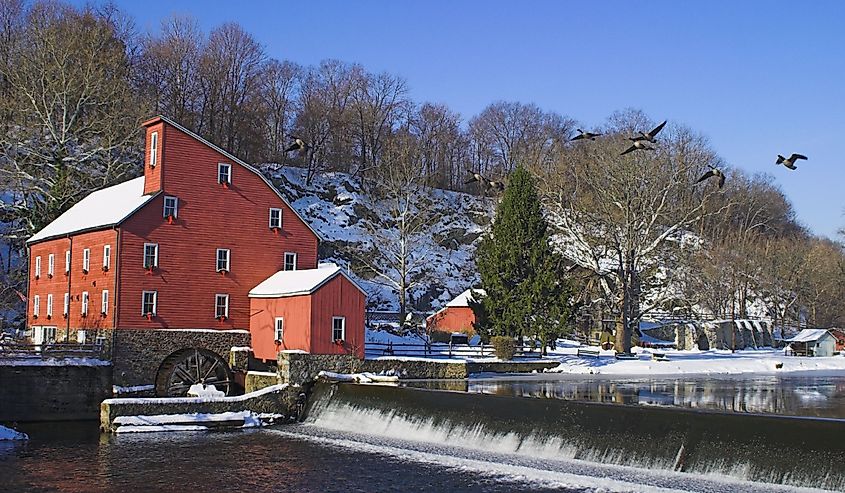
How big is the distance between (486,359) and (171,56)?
4818 cm

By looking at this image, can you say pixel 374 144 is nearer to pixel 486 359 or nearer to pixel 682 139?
pixel 682 139

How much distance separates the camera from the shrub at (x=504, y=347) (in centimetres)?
4397

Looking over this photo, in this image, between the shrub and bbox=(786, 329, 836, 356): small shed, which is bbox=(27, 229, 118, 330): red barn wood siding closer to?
the shrub

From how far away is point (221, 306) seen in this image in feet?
128

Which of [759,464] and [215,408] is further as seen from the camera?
[215,408]

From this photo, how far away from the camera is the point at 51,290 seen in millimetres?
42625

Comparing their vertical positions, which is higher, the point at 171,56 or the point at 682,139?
the point at 171,56

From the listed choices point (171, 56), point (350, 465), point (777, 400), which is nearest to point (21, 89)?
point (171, 56)

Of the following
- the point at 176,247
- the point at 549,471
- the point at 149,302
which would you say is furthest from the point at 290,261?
the point at 549,471

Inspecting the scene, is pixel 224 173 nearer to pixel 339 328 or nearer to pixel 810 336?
pixel 339 328

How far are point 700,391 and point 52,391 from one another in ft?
78.6

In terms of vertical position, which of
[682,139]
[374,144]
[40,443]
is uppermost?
[374,144]

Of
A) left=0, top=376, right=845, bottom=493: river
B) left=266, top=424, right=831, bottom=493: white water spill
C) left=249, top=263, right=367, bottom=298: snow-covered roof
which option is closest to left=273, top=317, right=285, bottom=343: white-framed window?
left=249, top=263, right=367, bottom=298: snow-covered roof

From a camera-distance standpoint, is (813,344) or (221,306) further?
(813,344)
